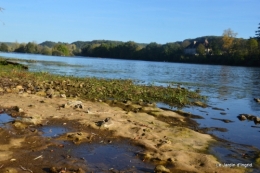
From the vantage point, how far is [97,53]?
639 ft

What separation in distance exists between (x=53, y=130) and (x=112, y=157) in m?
2.87

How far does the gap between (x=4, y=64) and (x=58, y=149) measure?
31641 mm

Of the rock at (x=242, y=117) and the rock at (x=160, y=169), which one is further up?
the rock at (x=160, y=169)

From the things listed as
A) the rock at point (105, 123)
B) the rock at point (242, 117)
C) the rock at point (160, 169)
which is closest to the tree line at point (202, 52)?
the rock at point (242, 117)

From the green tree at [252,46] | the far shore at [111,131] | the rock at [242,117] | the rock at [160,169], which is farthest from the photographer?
the green tree at [252,46]

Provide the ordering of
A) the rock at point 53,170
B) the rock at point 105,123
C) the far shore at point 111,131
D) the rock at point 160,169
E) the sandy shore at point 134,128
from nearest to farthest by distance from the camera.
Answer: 1. the rock at point 53,170
2. the rock at point 160,169
3. the far shore at point 111,131
4. the sandy shore at point 134,128
5. the rock at point 105,123

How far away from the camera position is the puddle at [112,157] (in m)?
6.62

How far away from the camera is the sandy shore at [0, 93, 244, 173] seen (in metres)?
7.21

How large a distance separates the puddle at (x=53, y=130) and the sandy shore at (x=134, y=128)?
593 millimetres

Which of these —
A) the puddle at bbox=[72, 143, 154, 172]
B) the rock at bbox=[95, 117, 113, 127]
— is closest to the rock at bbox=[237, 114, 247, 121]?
the rock at bbox=[95, 117, 113, 127]

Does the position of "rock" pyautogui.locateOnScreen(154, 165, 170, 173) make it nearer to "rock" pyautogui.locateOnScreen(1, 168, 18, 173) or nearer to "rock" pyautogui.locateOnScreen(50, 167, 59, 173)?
"rock" pyautogui.locateOnScreen(50, 167, 59, 173)

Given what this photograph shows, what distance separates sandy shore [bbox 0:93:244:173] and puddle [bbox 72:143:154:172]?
367mm

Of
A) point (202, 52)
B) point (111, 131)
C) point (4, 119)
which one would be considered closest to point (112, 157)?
point (111, 131)

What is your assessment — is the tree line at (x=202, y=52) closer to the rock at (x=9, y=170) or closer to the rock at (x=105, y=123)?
the rock at (x=105, y=123)
